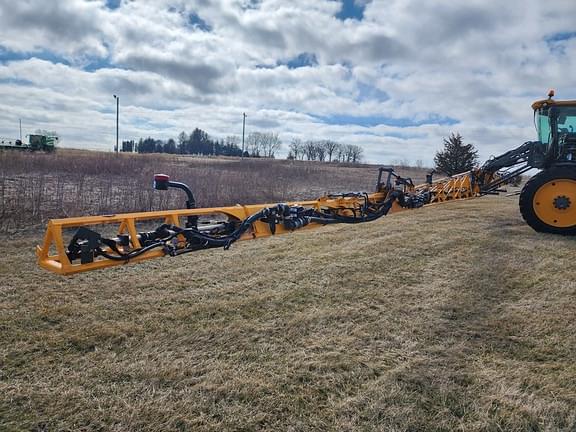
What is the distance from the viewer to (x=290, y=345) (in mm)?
3162

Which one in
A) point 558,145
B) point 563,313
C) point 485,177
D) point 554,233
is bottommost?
point 563,313

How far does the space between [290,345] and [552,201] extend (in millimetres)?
6678

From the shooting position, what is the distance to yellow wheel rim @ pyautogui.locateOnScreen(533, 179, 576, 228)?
7.24 meters

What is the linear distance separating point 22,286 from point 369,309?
3767 mm

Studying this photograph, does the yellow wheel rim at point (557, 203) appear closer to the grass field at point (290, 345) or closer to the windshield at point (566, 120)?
the windshield at point (566, 120)

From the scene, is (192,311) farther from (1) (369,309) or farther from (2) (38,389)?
(1) (369,309)

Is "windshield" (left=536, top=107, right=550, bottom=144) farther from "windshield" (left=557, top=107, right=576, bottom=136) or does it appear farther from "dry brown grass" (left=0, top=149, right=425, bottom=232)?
"dry brown grass" (left=0, top=149, right=425, bottom=232)

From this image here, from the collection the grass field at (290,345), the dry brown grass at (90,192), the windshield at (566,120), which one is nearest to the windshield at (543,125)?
the windshield at (566,120)

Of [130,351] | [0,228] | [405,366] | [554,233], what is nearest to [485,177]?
[554,233]

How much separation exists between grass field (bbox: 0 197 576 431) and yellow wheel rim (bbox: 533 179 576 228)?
235cm

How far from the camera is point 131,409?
2.38 m

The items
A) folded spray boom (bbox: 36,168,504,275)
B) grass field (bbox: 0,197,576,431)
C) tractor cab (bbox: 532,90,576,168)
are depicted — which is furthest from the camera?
tractor cab (bbox: 532,90,576,168)

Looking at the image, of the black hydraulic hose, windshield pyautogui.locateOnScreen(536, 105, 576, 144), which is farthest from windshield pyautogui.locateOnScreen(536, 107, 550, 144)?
the black hydraulic hose

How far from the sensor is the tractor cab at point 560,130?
311 inches
